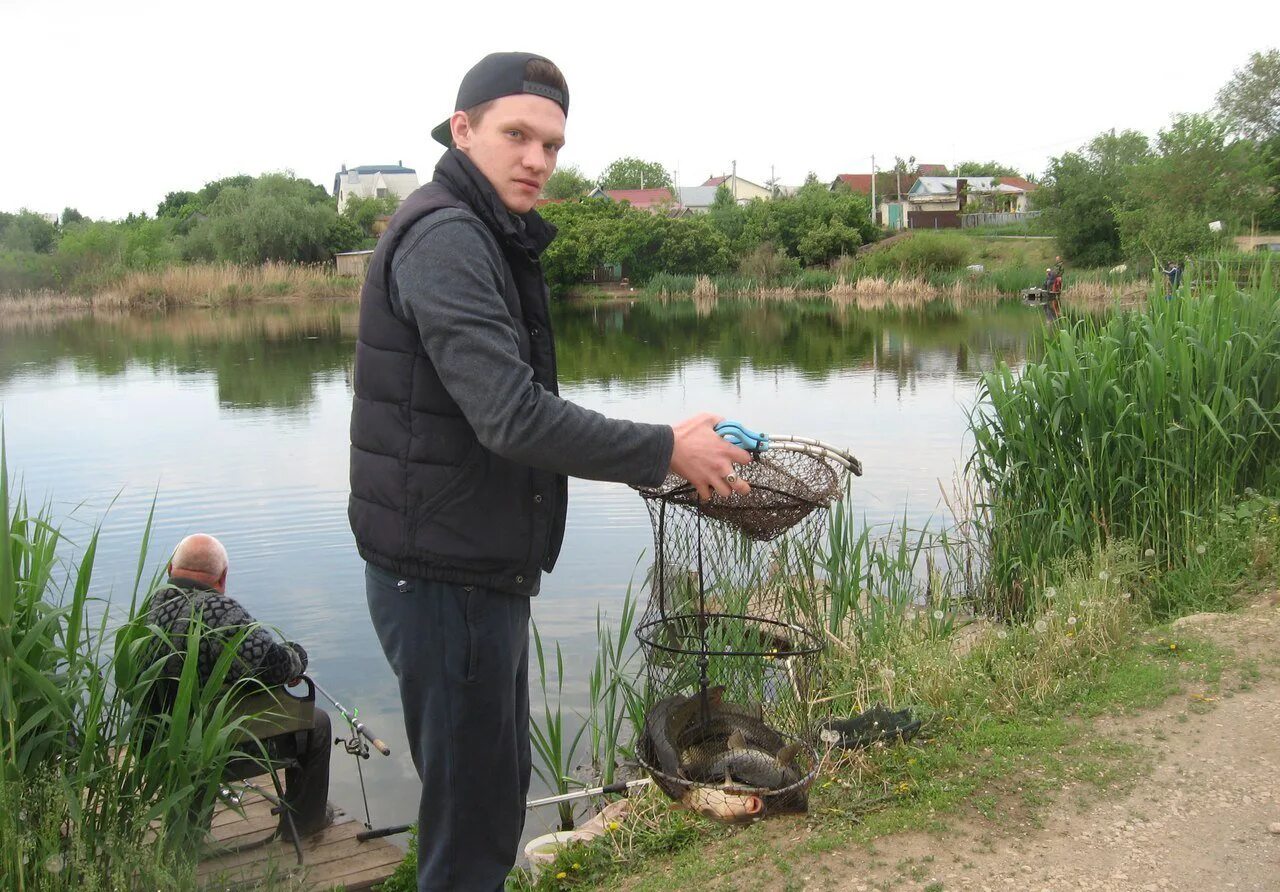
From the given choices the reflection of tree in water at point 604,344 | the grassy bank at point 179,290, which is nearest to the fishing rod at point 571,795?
the reflection of tree in water at point 604,344

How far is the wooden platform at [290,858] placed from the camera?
12.8 ft

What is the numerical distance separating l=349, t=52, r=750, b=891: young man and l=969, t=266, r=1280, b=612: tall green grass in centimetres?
416

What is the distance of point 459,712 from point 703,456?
780 millimetres

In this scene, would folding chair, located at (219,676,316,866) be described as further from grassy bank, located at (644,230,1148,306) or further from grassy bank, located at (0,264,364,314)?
grassy bank, located at (0,264,364,314)

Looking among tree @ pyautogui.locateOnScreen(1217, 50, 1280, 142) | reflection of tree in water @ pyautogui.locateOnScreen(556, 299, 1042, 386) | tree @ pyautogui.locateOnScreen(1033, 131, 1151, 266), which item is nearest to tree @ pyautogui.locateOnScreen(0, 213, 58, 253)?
reflection of tree in water @ pyautogui.locateOnScreen(556, 299, 1042, 386)

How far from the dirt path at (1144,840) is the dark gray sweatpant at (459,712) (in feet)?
3.15

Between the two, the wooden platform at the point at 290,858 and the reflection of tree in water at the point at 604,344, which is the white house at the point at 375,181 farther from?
the wooden platform at the point at 290,858

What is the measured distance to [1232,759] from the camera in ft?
11.9

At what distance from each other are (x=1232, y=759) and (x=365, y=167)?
114 m

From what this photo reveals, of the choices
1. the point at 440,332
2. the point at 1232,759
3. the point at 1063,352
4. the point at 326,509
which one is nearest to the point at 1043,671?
the point at 1232,759

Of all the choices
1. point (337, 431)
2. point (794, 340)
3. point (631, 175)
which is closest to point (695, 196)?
point (631, 175)

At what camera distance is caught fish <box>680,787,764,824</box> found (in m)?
3.25

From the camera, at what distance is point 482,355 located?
90.4 inches

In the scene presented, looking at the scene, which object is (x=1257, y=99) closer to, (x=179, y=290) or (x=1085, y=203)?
(x=1085, y=203)
